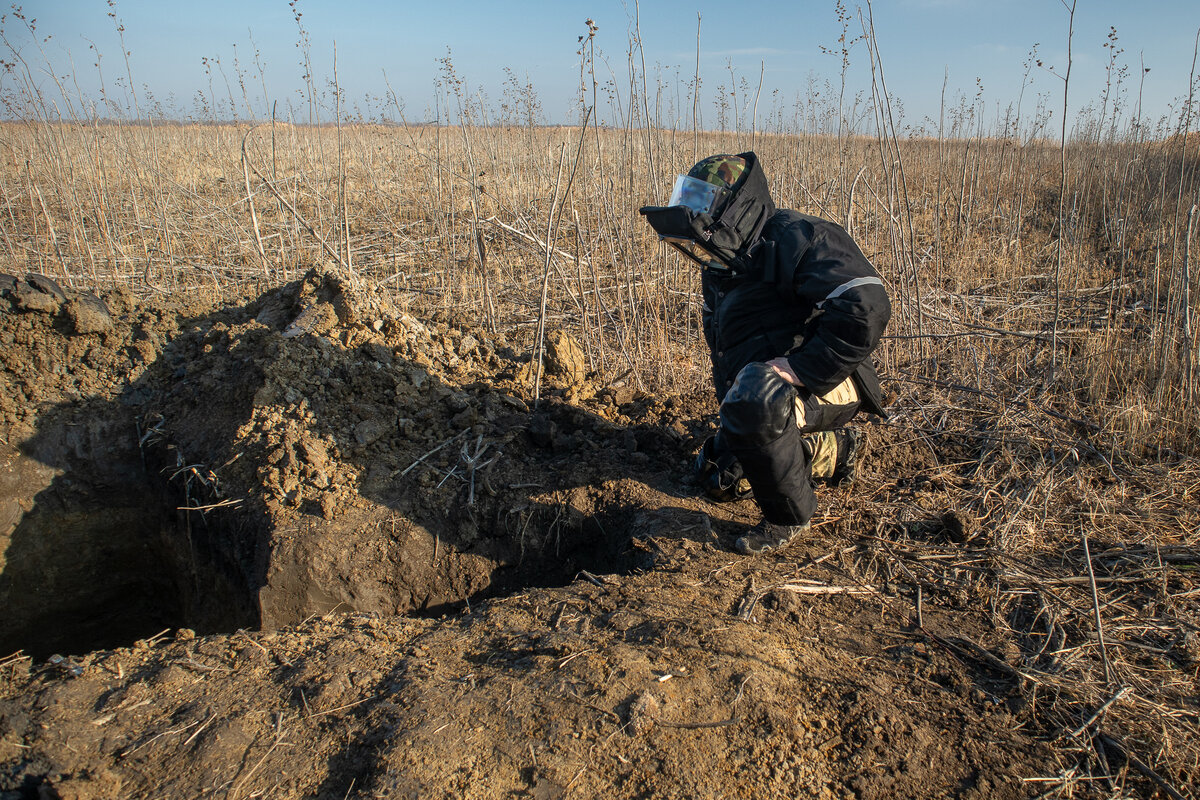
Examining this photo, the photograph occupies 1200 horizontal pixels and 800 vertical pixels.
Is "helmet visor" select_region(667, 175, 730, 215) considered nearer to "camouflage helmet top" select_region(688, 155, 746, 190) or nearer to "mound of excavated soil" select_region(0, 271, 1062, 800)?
"camouflage helmet top" select_region(688, 155, 746, 190)

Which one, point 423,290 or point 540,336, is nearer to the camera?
point 540,336

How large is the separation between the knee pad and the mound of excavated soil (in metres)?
0.45

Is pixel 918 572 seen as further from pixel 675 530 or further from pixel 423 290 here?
pixel 423 290

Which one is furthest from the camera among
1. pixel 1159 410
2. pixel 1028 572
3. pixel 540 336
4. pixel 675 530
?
pixel 540 336

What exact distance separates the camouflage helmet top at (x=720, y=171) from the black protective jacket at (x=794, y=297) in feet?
0.14

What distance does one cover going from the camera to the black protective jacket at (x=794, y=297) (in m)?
2.07

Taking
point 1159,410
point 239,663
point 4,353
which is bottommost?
point 239,663

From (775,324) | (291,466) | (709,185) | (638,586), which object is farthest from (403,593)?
(709,185)

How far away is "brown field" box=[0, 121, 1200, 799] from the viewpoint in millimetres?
1518

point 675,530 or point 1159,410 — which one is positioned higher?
point 1159,410

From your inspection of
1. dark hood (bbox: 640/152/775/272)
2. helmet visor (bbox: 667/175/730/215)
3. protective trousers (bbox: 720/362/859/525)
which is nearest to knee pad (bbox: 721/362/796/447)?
protective trousers (bbox: 720/362/859/525)

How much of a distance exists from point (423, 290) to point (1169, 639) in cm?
465

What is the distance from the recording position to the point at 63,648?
326 cm

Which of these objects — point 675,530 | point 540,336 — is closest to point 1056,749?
point 675,530
